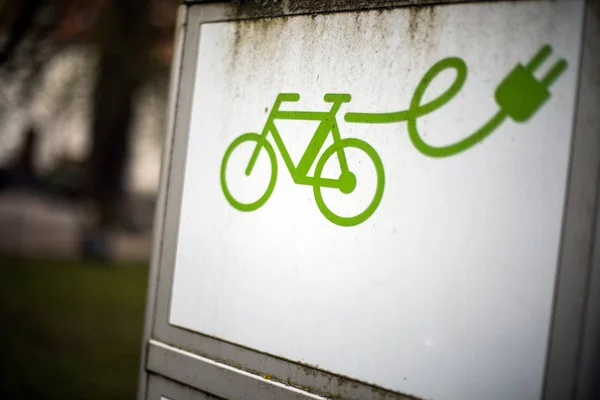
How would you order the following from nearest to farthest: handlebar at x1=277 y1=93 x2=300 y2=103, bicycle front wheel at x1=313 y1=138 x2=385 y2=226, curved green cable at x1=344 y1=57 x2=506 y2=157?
curved green cable at x1=344 y1=57 x2=506 y2=157 → bicycle front wheel at x1=313 y1=138 x2=385 y2=226 → handlebar at x1=277 y1=93 x2=300 y2=103

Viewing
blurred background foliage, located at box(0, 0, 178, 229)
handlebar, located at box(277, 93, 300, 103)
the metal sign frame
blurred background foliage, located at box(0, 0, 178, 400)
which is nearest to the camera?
the metal sign frame

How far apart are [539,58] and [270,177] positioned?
0.88 metres

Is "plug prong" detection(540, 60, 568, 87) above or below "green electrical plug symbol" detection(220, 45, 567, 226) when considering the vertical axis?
above

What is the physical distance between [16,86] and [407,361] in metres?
3.57

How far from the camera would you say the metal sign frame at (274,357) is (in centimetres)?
140

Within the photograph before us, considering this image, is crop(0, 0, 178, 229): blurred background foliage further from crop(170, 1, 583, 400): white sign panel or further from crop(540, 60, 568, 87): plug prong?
crop(540, 60, 568, 87): plug prong

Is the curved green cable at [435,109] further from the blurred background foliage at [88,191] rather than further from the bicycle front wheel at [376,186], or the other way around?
the blurred background foliage at [88,191]

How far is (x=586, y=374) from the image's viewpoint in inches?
55.9

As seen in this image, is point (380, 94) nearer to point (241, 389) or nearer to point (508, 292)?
point (508, 292)

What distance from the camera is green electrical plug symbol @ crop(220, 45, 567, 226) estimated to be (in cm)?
146

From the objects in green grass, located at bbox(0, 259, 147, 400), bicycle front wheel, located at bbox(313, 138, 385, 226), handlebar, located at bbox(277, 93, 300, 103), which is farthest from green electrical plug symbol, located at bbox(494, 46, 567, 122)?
green grass, located at bbox(0, 259, 147, 400)

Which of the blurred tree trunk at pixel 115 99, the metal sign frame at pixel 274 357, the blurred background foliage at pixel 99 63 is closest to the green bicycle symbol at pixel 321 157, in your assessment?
the metal sign frame at pixel 274 357

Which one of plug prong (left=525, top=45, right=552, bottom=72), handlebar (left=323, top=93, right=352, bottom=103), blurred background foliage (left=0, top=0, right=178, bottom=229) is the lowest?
handlebar (left=323, top=93, right=352, bottom=103)

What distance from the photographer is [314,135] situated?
1779 millimetres
